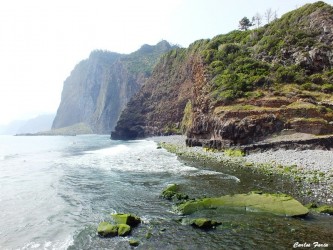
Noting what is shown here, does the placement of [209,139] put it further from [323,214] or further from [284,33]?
[323,214]

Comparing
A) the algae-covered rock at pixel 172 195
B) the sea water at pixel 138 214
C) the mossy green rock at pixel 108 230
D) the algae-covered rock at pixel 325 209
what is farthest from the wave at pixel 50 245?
the algae-covered rock at pixel 325 209

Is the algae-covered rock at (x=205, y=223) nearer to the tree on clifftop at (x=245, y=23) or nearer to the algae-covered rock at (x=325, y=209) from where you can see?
the algae-covered rock at (x=325, y=209)

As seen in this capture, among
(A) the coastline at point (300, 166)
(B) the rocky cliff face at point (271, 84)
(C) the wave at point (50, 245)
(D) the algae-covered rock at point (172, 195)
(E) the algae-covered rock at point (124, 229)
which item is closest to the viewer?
(C) the wave at point (50, 245)

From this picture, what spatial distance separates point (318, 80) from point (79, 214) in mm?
63732

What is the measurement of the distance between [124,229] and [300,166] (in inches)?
1115

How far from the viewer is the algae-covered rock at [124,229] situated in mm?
21641

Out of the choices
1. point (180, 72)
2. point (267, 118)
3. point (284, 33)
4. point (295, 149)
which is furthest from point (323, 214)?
point (180, 72)

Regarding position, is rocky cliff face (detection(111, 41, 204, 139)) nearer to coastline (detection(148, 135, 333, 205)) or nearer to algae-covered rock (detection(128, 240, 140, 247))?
coastline (detection(148, 135, 333, 205))

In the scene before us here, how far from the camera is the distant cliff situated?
191 feet

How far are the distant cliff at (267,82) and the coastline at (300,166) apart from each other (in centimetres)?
802

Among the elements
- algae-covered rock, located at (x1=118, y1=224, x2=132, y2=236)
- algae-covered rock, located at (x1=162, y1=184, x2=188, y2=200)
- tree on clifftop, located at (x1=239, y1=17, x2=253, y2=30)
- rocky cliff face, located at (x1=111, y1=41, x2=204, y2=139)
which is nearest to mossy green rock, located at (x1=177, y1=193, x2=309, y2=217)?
algae-covered rock, located at (x1=162, y1=184, x2=188, y2=200)

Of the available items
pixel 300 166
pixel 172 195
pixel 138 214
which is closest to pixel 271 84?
pixel 300 166

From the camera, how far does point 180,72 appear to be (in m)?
167

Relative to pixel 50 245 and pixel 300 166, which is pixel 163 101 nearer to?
pixel 300 166
